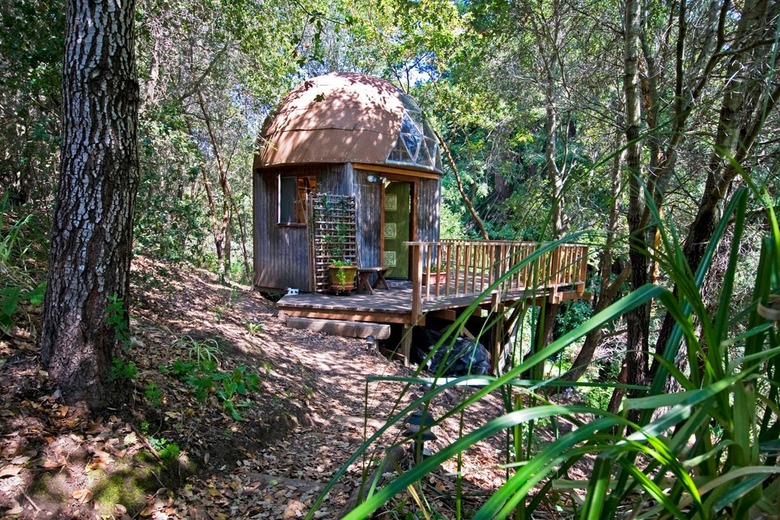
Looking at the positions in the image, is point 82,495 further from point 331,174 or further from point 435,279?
point 331,174

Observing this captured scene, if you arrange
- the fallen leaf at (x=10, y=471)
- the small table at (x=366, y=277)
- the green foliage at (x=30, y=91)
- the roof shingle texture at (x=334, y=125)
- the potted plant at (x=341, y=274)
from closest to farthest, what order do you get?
the fallen leaf at (x=10, y=471), the green foliage at (x=30, y=91), the potted plant at (x=341, y=274), the roof shingle texture at (x=334, y=125), the small table at (x=366, y=277)

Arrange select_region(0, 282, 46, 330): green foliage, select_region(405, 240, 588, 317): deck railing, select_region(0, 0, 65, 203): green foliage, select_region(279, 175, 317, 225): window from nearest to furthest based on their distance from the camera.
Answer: select_region(0, 282, 46, 330): green foliage → select_region(0, 0, 65, 203): green foliage → select_region(405, 240, 588, 317): deck railing → select_region(279, 175, 317, 225): window

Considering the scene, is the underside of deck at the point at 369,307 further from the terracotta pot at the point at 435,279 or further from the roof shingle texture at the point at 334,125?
the roof shingle texture at the point at 334,125

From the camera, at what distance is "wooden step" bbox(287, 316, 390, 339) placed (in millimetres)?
7691

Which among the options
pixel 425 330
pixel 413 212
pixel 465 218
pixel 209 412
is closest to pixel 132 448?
pixel 209 412

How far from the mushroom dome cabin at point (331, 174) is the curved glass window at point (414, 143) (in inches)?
1.0

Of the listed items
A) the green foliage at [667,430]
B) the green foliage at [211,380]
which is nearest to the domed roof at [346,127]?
the green foliage at [211,380]

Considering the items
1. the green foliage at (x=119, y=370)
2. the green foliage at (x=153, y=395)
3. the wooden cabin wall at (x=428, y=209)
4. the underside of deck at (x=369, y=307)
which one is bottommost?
the underside of deck at (x=369, y=307)

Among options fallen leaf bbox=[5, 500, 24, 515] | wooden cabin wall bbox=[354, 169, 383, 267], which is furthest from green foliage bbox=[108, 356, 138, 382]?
wooden cabin wall bbox=[354, 169, 383, 267]

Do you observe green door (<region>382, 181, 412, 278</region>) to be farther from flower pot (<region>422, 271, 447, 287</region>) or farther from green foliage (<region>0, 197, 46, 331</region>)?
green foliage (<region>0, 197, 46, 331</region>)

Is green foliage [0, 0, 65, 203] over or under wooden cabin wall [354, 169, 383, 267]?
over

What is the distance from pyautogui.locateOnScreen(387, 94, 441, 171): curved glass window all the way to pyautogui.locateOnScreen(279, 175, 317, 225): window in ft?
5.86

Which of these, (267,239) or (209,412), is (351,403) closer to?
(209,412)

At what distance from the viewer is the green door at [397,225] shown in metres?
12.5
